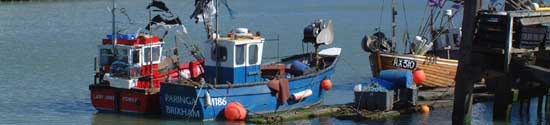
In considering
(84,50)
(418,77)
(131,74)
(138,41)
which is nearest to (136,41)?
(138,41)

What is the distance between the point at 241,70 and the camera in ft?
91.8

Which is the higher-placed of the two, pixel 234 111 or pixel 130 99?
pixel 130 99

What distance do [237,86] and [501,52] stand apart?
21.1ft

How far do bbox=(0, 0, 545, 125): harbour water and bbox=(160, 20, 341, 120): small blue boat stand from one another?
0.84 metres

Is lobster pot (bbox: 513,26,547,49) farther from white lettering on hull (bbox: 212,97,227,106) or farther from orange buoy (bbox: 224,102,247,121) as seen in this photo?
white lettering on hull (bbox: 212,97,227,106)

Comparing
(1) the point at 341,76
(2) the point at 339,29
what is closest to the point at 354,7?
(2) the point at 339,29

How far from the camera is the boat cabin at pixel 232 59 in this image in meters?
27.8

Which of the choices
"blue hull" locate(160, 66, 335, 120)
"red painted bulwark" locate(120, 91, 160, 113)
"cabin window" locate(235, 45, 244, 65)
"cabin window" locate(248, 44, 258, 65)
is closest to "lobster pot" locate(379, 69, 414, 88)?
"blue hull" locate(160, 66, 335, 120)

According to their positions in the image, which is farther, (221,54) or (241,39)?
(241,39)

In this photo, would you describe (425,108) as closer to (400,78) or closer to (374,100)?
(400,78)

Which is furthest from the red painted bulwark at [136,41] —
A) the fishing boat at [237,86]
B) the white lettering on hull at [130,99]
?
the fishing boat at [237,86]

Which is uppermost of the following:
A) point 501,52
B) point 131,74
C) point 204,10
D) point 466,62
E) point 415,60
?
point 204,10

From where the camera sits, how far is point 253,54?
1121 inches

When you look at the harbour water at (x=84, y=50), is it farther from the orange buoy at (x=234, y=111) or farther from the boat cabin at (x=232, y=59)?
the boat cabin at (x=232, y=59)
